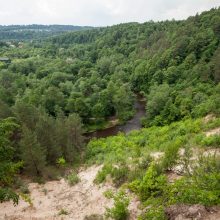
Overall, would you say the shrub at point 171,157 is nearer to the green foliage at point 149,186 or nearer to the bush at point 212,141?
the green foliage at point 149,186

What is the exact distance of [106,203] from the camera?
20094 millimetres

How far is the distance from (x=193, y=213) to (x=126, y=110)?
136ft

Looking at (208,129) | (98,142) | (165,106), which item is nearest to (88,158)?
(98,142)

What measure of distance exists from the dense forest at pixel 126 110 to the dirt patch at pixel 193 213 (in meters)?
0.79

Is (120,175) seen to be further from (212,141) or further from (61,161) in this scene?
(61,161)

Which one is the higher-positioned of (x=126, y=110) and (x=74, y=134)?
(x=74, y=134)

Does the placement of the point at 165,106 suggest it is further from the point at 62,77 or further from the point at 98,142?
the point at 62,77

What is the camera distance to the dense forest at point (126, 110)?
17859 millimetres

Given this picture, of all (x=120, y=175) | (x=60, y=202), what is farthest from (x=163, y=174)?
(x=60, y=202)

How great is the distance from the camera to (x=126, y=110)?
55.1 m

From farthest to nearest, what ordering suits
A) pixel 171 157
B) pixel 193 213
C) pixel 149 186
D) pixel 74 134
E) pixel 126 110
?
pixel 126 110, pixel 74 134, pixel 171 157, pixel 149 186, pixel 193 213

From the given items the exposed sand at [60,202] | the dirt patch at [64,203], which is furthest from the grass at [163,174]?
the exposed sand at [60,202]

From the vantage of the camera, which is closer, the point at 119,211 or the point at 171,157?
the point at 119,211

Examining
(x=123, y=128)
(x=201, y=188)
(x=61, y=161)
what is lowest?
(x=123, y=128)
